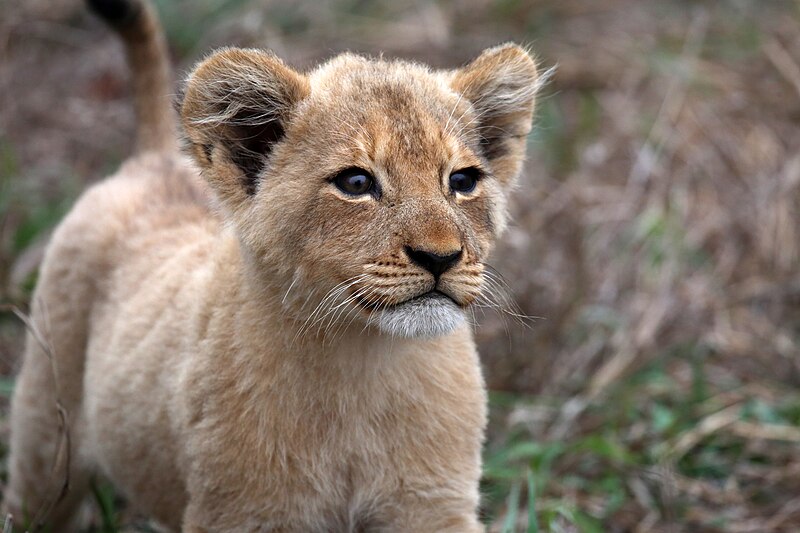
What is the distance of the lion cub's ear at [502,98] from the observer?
4512mm

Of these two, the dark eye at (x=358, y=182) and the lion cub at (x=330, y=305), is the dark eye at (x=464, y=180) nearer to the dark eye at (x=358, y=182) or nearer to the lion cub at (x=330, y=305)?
the lion cub at (x=330, y=305)

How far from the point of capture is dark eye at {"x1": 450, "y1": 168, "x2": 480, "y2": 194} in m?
4.06

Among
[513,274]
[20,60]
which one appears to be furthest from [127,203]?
[20,60]

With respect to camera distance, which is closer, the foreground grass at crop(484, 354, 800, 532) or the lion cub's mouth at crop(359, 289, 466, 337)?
the lion cub's mouth at crop(359, 289, 466, 337)

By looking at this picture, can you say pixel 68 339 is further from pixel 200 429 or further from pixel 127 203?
pixel 200 429

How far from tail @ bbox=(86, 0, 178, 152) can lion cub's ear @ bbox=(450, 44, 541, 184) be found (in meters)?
2.03

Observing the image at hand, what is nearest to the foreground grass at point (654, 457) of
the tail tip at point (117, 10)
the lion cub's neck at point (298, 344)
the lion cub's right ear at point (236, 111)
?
the lion cub's neck at point (298, 344)

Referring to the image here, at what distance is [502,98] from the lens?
458 centimetres

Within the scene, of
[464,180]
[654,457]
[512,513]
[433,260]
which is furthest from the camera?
[654,457]

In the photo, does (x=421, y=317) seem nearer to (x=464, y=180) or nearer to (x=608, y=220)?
(x=464, y=180)

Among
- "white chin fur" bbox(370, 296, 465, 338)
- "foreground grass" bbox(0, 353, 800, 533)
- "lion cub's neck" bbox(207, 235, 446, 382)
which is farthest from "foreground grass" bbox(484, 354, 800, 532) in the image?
"white chin fur" bbox(370, 296, 465, 338)

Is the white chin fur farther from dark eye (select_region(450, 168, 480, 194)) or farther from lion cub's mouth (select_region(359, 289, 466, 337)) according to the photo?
dark eye (select_region(450, 168, 480, 194))

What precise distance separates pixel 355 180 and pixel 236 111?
22.9 inches

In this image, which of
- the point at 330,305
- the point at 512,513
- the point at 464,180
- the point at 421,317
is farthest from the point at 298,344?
the point at 512,513
